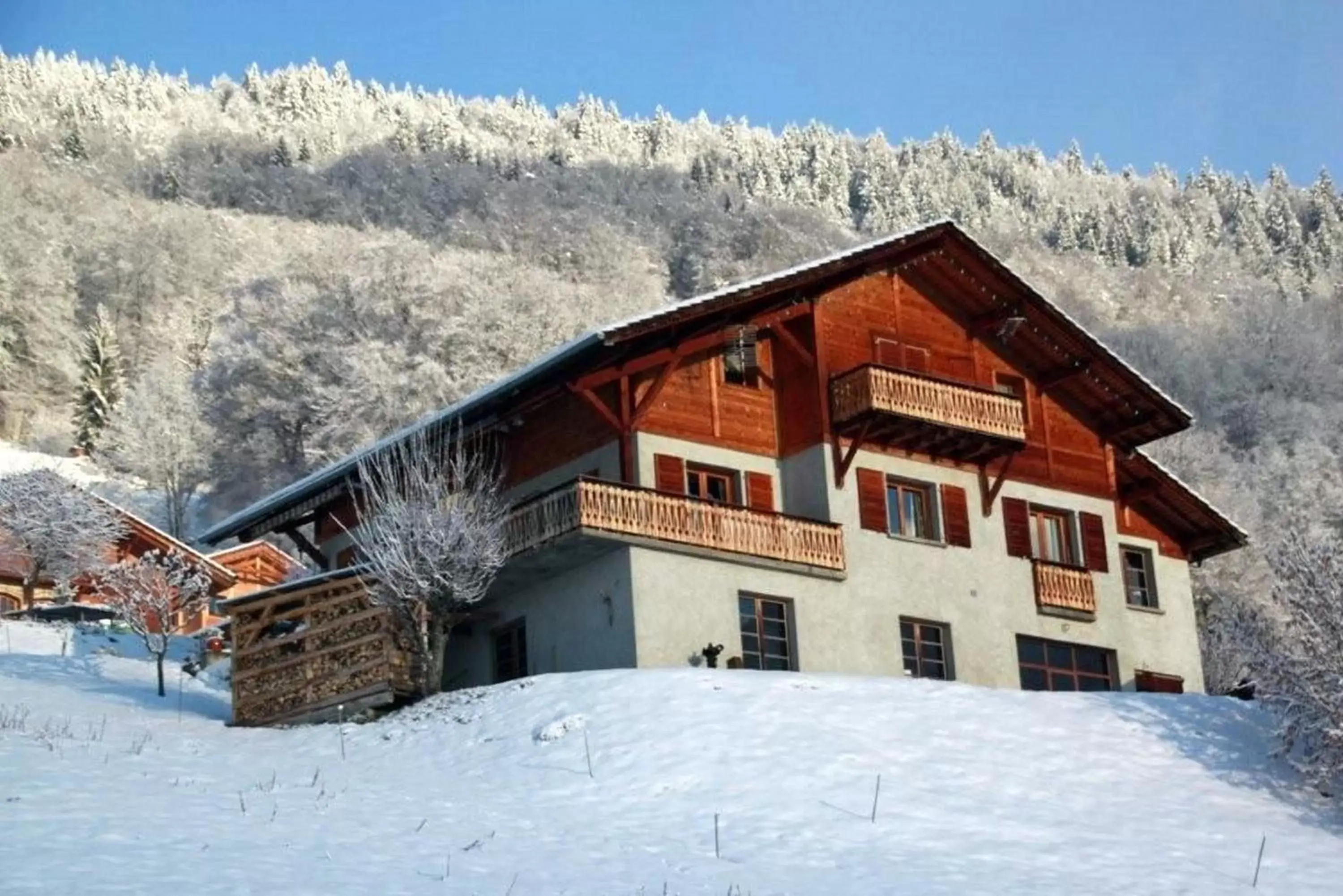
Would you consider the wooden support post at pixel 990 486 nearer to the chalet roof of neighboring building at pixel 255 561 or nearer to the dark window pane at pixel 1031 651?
the dark window pane at pixel 1031 651

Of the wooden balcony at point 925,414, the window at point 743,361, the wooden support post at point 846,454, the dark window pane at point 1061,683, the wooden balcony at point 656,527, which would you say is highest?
the window at point 743,361

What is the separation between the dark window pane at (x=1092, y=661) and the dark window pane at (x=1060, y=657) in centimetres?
30

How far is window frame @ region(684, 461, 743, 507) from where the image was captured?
3812 cm

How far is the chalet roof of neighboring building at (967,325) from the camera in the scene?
127 ft

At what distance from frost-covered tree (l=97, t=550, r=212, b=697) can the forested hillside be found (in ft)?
93.1

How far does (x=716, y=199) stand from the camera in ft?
503

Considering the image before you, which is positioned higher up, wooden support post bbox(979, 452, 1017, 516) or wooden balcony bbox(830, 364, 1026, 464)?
wooden balcony bbox(830, 364, 1026, 464)

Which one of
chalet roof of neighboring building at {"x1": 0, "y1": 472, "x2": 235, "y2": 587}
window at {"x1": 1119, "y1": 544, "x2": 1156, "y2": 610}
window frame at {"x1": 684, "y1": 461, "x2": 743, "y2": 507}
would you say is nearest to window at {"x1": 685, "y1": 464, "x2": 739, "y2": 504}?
window frame at {"x1": 684, "y1": 461, "x2": 743, "y2": 507}

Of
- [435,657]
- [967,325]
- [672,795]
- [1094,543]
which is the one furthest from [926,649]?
[672,795]

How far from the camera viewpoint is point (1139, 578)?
44.7 metres

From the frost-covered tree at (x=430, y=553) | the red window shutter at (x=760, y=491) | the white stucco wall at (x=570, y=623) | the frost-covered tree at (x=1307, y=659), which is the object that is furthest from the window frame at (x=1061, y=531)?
the frost-covered tree at (x=430, y=553)

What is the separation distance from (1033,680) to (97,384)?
228 ft

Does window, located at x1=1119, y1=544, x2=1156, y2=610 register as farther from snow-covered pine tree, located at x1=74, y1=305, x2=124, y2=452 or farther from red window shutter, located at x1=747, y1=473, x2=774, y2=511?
snow-covered pine tree, located at x1=74, y1=305, x2=124, y2=452

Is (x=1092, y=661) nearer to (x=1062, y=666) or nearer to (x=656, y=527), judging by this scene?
(x=1062, y=666)
